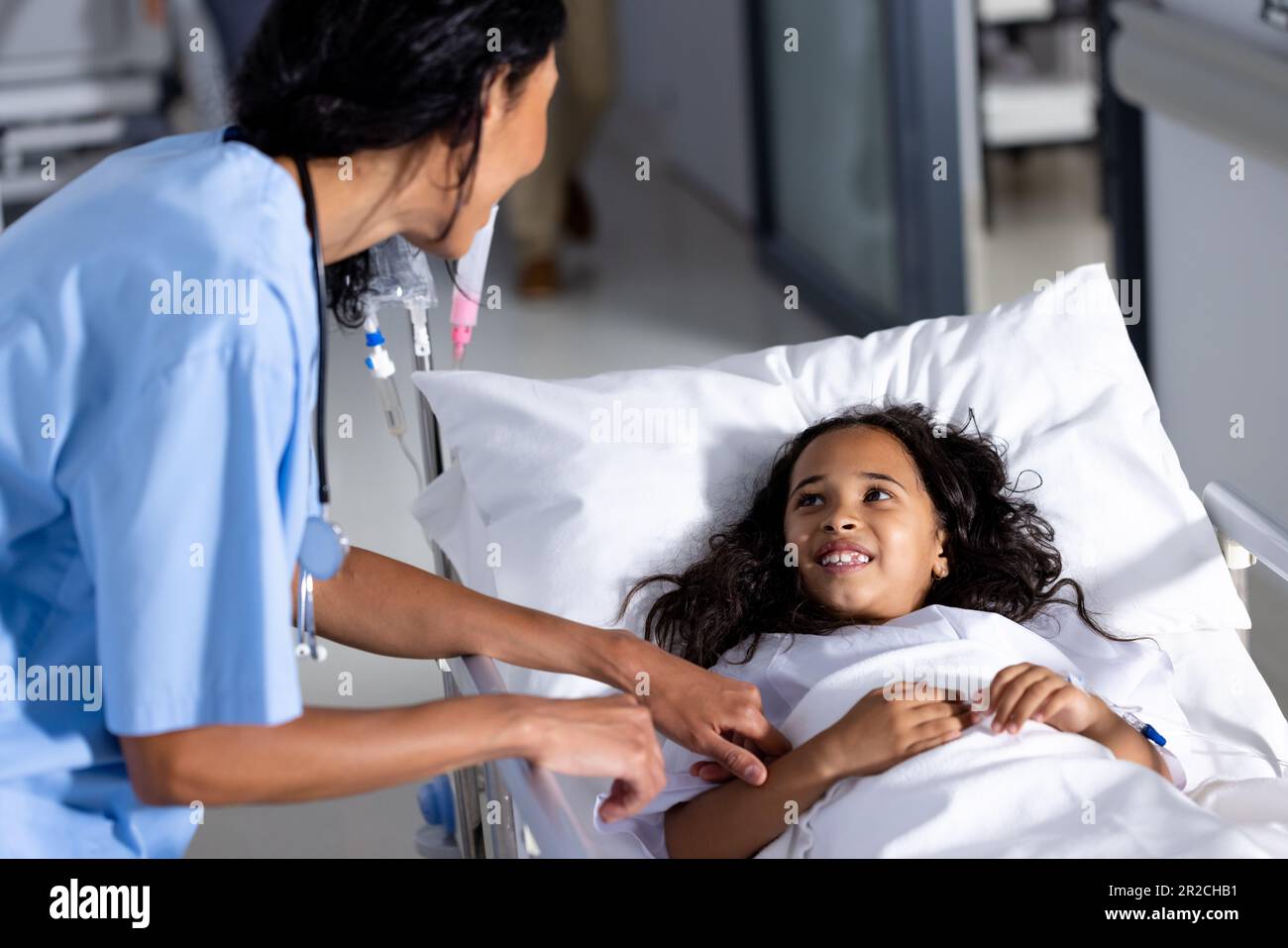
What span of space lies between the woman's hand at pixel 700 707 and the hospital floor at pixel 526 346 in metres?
1.05

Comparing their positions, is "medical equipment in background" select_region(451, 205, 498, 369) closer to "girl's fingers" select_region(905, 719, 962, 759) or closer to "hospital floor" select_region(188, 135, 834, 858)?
"girl's fingers" select_region(905, 719, 962, 759)

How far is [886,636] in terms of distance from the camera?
149 centimetres

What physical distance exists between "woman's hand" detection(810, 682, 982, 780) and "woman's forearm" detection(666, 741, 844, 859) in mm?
14

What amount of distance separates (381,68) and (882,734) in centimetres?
71

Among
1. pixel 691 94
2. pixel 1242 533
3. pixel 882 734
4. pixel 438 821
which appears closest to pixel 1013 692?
pixel 882 734

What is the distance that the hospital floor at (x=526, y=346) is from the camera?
7.58ft

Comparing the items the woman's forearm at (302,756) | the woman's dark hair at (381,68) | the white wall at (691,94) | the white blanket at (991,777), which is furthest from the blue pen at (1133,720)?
the white wall at (691,94)

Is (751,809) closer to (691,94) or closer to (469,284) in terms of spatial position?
(469,284)

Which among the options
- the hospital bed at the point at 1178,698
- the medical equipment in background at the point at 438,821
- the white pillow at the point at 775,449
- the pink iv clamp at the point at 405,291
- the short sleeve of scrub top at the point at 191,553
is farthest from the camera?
the medical equipment in background at the point at 438,821

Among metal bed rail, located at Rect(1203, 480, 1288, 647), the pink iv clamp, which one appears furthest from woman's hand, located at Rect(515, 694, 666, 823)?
metal bed rail, located at Rect(1203, 480, 1288, 647)

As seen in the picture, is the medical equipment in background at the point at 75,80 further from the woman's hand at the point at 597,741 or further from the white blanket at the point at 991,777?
the woman's hand at the point at 597,741

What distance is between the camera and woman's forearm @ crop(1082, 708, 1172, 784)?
1.38 meters

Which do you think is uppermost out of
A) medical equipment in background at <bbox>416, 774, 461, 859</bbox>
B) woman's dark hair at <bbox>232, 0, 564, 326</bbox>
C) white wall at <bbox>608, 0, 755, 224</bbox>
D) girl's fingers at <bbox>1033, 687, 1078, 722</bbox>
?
white wall at <bbox>608, 0, 755, 224</bbox>
